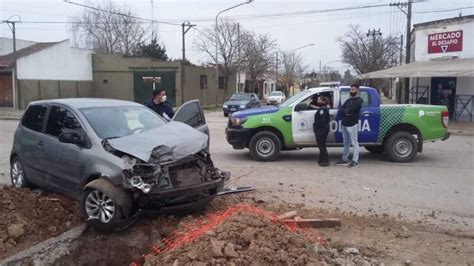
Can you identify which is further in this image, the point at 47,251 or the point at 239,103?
the point at 239,103

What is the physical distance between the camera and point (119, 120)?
6715 mm

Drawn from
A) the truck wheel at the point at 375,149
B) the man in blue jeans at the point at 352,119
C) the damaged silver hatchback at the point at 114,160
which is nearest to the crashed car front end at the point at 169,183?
the damaged silver hatchback at the point at 114,160

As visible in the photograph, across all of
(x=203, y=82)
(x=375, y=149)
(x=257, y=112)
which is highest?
(x=203, y=82)

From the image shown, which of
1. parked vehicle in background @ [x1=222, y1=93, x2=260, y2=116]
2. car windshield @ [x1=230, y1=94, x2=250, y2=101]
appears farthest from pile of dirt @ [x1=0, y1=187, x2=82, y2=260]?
car windshield @ [x1=230, y1=94, x2=250, y2=101]

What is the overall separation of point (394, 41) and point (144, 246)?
58.4 m

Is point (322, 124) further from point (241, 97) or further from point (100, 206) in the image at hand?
point (241, 97)

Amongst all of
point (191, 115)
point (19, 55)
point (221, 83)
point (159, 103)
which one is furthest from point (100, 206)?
point (221, 83)

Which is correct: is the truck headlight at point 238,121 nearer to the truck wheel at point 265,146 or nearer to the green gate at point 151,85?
the truck wheel at point 265,146

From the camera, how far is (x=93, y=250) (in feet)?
18.0

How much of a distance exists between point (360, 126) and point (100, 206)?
6.99 metres

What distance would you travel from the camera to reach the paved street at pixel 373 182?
23.0ft

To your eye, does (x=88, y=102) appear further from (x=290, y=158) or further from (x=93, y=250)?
→ (x=290, y=158)

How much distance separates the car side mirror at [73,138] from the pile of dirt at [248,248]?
205 cm

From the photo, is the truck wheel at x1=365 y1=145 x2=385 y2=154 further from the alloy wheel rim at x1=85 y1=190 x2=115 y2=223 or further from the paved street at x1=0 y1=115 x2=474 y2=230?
the alloy wheel rim at x1=85 y1=190 x2=115 y2=223
